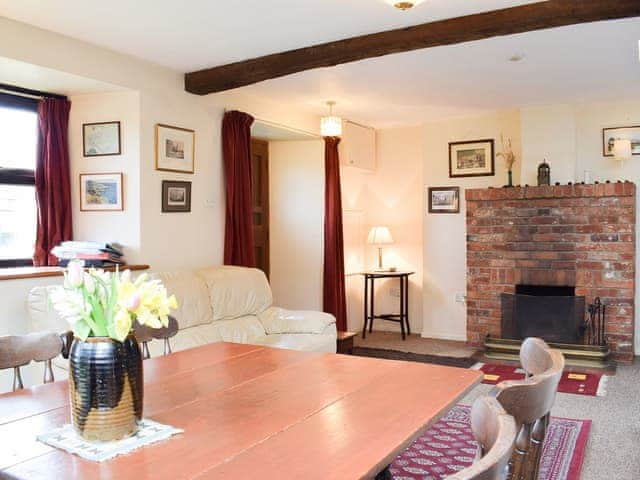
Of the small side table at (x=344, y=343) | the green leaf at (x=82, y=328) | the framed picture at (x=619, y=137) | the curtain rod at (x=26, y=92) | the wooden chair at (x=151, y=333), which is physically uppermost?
the curtain rod at (x=26, y=92)

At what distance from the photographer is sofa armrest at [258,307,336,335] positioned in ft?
15.2

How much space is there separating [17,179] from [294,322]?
225 cm

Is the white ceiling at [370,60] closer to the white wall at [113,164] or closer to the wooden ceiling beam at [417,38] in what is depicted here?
the wooden ceiling beam at [417,38]

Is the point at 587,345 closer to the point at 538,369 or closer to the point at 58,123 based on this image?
the point at 538,369

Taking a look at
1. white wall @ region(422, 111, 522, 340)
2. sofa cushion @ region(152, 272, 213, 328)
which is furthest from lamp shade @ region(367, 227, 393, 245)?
sofa cushion @ region(152, 272, 213, 328)

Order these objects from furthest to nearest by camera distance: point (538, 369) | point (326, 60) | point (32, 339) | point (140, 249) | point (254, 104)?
point (254, 104), point (140, 249), point (326, 60), point (32, 339), point (538, 369)

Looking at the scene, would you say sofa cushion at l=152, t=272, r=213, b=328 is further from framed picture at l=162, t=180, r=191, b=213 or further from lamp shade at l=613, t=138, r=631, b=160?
lamp shade at l=613, t=138, r=631, b=160

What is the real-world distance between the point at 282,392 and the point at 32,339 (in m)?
0.98

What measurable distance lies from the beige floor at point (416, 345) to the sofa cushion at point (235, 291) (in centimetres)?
178

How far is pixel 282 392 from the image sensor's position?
6.22 ft

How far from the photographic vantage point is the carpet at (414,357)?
5432 millimetres

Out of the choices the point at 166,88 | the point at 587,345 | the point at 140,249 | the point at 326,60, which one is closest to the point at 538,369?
the point at 326,60

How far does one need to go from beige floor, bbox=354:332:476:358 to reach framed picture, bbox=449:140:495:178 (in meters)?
1.82

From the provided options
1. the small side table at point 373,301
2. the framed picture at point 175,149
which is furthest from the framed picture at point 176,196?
the small side table at point 373,301
